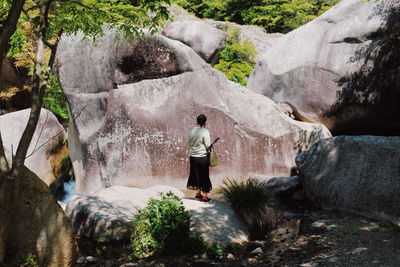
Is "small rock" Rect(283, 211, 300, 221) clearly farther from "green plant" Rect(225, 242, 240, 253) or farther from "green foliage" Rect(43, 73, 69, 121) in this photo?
"green foliage" Rect(43, 73, 69, 121)

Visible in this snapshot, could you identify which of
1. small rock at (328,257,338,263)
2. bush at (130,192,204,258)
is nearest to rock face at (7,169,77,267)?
bush at (130,192,204,258)

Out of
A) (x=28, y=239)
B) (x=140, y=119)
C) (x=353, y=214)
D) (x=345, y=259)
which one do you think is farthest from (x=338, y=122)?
(x=28, y=239)

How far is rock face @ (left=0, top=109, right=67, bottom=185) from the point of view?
12688 millimetres

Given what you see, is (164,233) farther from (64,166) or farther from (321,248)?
(64,166)

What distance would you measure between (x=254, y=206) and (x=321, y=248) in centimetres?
177

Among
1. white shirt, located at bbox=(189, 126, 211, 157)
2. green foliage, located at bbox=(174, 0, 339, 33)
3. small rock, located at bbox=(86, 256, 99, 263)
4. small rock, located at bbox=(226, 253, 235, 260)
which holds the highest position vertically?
green foliage, located at bbox=(174, 0, 339, 33)

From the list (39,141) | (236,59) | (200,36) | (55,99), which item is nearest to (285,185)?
(39,141)

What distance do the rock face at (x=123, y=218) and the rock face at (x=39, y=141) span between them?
19.8 feet

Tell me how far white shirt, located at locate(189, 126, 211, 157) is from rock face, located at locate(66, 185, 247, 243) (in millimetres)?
1054

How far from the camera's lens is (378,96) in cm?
1084

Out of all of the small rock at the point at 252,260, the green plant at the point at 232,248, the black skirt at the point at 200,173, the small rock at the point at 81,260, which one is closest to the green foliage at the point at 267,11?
the black skirt at the point at 200,173

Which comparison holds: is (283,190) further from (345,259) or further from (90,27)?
(90,27)

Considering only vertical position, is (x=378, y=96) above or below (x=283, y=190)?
above

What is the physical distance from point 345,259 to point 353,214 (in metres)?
2.14
